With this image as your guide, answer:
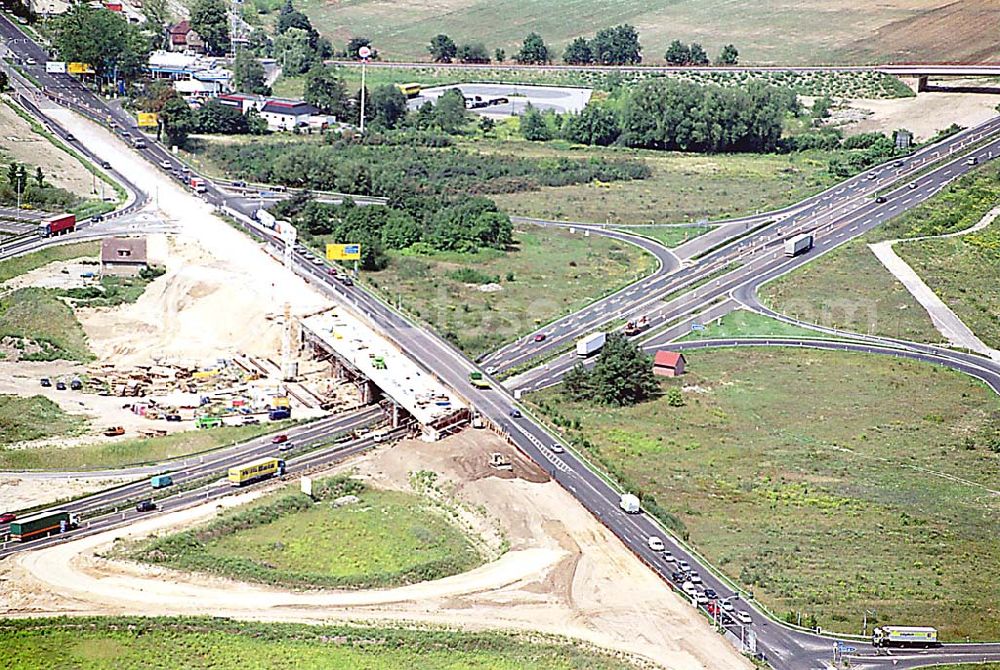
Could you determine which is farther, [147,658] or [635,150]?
[635,150]

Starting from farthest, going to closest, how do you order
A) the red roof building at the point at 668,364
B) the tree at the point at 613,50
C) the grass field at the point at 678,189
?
the tree at the point at 613,50
the grass field at the point at 678,189
the red roof building at the point at 668,364

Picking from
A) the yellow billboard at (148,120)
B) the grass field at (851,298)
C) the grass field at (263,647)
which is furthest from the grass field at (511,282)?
the yellow billboard at (148,120)

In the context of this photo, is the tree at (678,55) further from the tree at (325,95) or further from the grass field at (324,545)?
the grass field at (324,545)

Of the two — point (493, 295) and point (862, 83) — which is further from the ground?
point (862, 83)

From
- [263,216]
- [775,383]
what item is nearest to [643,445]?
[775,383]

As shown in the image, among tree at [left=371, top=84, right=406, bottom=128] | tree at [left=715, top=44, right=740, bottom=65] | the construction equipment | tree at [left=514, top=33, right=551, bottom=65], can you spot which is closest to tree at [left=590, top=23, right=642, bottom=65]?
tree at [left=514, top=33, right=551, bottom=65]

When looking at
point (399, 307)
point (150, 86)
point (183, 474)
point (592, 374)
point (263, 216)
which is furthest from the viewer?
point (150, 86)

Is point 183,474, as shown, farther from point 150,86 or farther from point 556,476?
point 150,86
